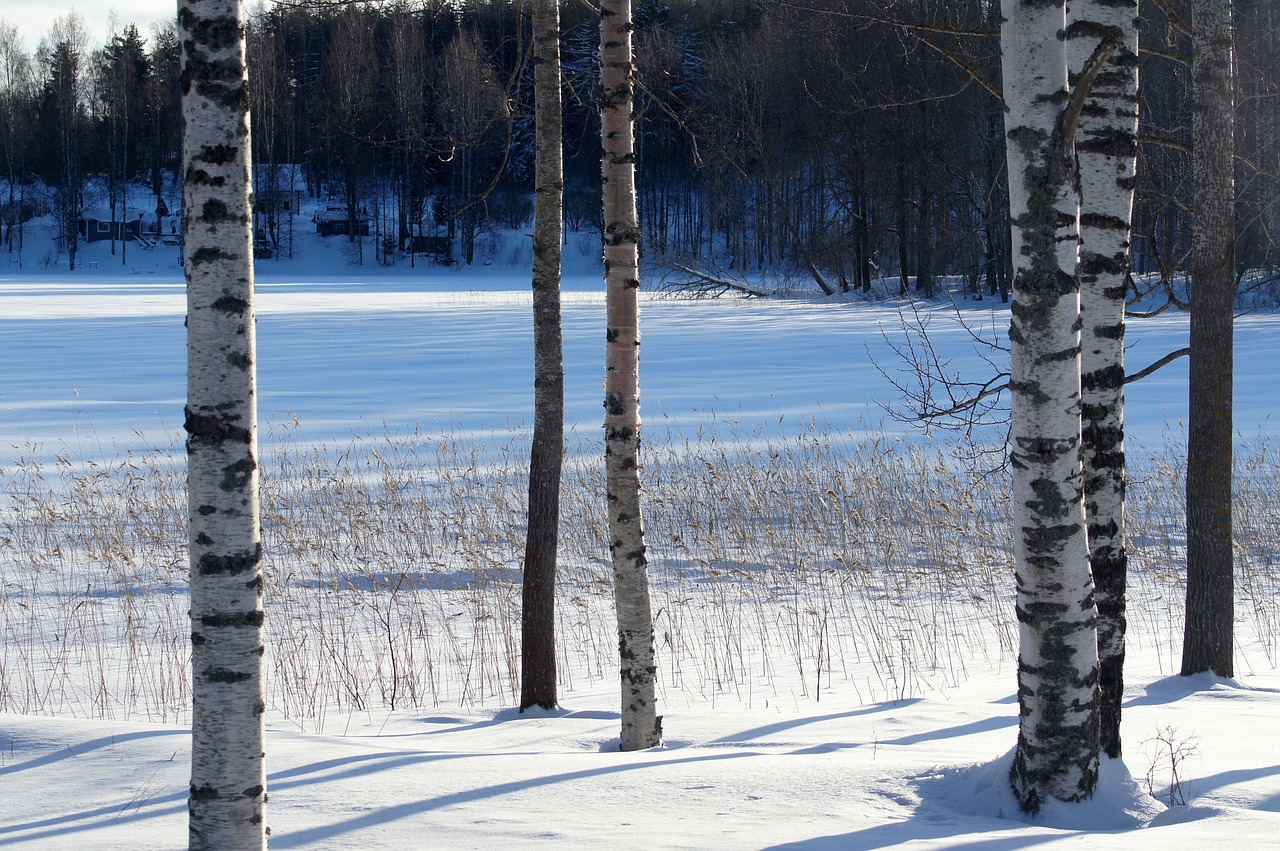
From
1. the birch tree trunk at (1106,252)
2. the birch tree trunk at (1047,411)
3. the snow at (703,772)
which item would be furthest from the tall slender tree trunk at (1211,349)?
the birch tree trunk at (1047,411)

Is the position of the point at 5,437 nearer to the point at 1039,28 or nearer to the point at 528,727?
the point at 528,727

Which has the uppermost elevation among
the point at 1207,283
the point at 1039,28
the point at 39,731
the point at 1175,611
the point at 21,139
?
the point at 21,139

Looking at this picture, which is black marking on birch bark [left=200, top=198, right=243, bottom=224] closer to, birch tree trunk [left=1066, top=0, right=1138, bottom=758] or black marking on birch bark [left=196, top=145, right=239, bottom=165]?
black marking on birch bark [left=196, top=145, right=239, bottom=165]

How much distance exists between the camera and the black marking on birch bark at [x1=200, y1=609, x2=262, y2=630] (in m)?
2.43

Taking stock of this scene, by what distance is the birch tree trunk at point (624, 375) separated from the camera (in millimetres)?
4578

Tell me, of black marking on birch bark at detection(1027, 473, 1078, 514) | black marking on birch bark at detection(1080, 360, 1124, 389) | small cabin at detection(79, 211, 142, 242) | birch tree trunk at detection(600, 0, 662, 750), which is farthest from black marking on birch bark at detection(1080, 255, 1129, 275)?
small cabin at detection(79, 211, 142, 242)

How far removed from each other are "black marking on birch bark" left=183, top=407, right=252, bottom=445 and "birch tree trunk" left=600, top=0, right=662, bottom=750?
2298 millimetres

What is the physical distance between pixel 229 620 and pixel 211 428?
459 mm

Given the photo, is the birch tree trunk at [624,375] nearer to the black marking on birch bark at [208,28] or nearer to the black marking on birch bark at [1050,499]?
the black marking on birch bark at [1050,499]

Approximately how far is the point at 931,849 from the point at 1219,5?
468 cm

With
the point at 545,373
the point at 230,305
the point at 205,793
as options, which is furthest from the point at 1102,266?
the point at 205,793

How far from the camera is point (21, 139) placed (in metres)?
56.3

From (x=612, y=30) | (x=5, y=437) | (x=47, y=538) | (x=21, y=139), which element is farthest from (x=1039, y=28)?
(x=21, y=139)

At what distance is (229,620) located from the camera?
243 cm
